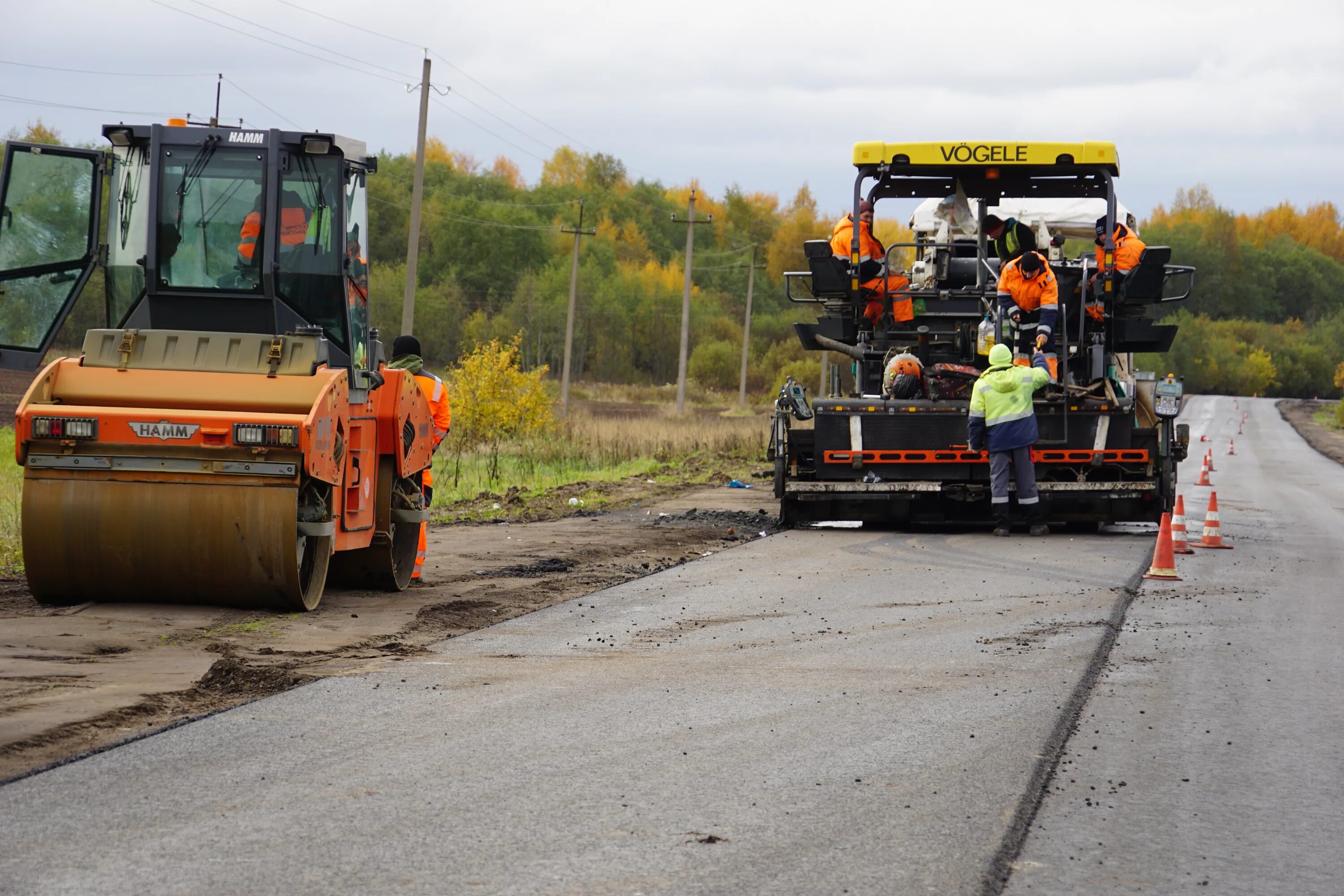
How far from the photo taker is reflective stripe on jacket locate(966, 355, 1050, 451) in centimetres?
1355

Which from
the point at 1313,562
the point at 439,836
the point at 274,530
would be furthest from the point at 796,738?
the point at 1313,562

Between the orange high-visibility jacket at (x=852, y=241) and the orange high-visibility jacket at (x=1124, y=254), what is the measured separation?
214 centimetres

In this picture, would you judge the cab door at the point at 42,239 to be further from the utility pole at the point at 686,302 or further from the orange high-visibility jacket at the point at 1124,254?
the utility pole at the point at 686,302

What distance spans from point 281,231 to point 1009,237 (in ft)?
27.7

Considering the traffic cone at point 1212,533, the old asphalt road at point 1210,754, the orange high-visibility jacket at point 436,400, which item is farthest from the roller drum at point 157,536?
the traffic cone at point 1212,533

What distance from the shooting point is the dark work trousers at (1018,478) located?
1376 centimetres

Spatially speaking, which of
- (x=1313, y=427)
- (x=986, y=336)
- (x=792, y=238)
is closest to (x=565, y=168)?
(x=792, y=238)

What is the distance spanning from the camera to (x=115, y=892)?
3.96 meters

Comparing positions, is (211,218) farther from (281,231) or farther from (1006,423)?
(1006,423)

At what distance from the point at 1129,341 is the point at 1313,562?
2855 millimetres

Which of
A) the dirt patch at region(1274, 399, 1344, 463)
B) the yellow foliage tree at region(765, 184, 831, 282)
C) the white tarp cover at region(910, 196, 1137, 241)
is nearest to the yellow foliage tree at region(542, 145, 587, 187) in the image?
the yellow foliage tree at region(765, 184, 831, 282)

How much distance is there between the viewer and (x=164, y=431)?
26.5ft

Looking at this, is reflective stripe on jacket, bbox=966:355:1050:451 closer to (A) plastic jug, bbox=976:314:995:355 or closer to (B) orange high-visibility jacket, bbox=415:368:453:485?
(A) plastic jug, bbox=976:314:995:355

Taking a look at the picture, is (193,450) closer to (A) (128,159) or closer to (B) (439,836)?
(A) (128,159)
